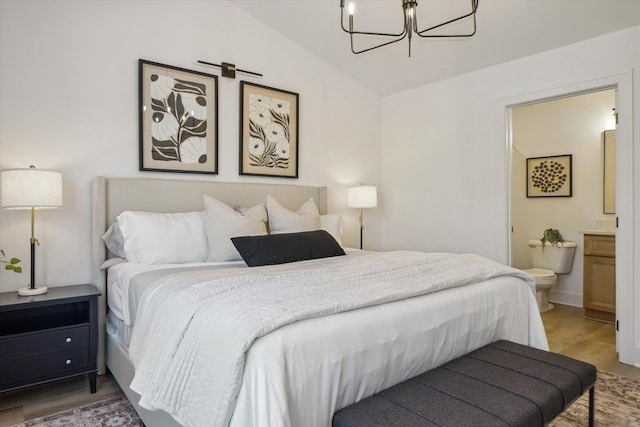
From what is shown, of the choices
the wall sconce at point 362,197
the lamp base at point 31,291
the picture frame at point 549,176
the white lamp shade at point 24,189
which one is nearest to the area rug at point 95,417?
the lamp base at point 31,291

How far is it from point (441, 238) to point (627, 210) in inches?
63.5

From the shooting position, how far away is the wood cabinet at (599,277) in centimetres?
394

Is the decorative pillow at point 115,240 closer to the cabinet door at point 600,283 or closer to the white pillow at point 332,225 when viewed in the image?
the white pillow at point 332,225

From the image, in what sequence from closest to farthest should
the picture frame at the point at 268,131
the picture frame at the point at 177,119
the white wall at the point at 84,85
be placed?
the white wall at the point at 84,85, the picture frame at the point at 177,119, the picture frame at the point at 268,131

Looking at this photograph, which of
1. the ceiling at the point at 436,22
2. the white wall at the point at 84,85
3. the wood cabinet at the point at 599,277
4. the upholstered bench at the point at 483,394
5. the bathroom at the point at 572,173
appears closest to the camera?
the upholstered bench at the point at 483,394

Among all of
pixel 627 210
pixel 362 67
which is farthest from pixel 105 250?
pixel 627 210

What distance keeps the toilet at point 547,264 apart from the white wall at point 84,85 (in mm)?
3187

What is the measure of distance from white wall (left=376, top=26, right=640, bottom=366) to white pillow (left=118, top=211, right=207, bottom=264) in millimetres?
2476

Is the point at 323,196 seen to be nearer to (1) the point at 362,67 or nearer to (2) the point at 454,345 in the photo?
(1) the point at 362,67

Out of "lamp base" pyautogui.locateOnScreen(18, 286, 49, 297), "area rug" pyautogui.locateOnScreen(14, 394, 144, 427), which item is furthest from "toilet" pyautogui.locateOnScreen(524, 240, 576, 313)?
"lamp base" pyautogui.locateOnScreen(18, 286, 49, 297)

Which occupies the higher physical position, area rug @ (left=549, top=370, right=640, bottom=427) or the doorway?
the doorway

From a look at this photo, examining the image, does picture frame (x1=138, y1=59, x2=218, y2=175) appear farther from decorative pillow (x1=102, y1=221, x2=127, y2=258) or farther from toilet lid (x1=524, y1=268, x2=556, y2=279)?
toilet lid (x1=524, y1=268, x2=556, y2=279)

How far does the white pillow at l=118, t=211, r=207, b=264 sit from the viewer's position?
101 inches

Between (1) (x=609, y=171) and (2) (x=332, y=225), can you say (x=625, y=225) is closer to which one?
(1) (x=609, y=171)
